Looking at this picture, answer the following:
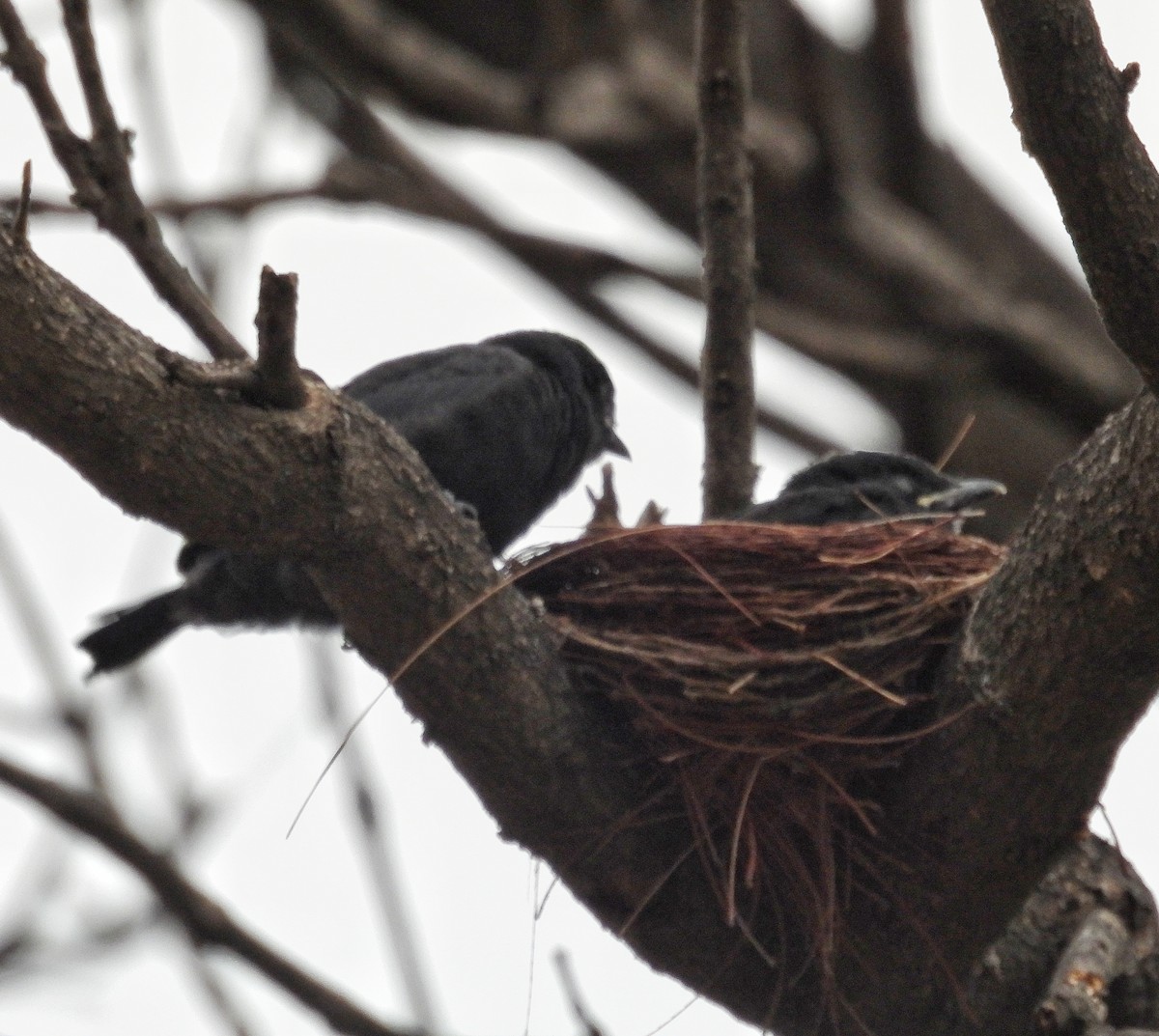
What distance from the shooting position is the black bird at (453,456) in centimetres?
500

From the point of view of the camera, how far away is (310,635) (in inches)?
199

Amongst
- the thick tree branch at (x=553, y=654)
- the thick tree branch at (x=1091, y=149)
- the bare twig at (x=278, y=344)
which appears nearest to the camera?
the thick tree branch at (x=1091, y=149)

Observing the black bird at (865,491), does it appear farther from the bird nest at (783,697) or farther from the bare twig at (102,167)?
the bare twig at (102,167)

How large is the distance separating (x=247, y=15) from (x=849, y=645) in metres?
4.61

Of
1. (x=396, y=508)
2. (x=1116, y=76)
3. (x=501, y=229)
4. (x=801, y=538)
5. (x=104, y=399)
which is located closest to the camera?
(x=1116, y=76)

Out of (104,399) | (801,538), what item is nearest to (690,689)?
(801,538)

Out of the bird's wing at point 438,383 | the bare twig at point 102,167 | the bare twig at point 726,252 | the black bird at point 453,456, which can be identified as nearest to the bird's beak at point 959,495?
the bare twig at point 726,252

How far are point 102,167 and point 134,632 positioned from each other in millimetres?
1824

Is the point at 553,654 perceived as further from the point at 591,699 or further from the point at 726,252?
the point at 726,252

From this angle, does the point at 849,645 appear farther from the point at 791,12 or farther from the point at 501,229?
the point at 791,12

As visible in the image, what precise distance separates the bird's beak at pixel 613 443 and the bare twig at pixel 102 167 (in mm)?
2155

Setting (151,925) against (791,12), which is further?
(791,12)

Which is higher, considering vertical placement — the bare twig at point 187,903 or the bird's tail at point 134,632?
the bird's tail at point 134,632

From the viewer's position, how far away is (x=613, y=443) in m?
6.17
